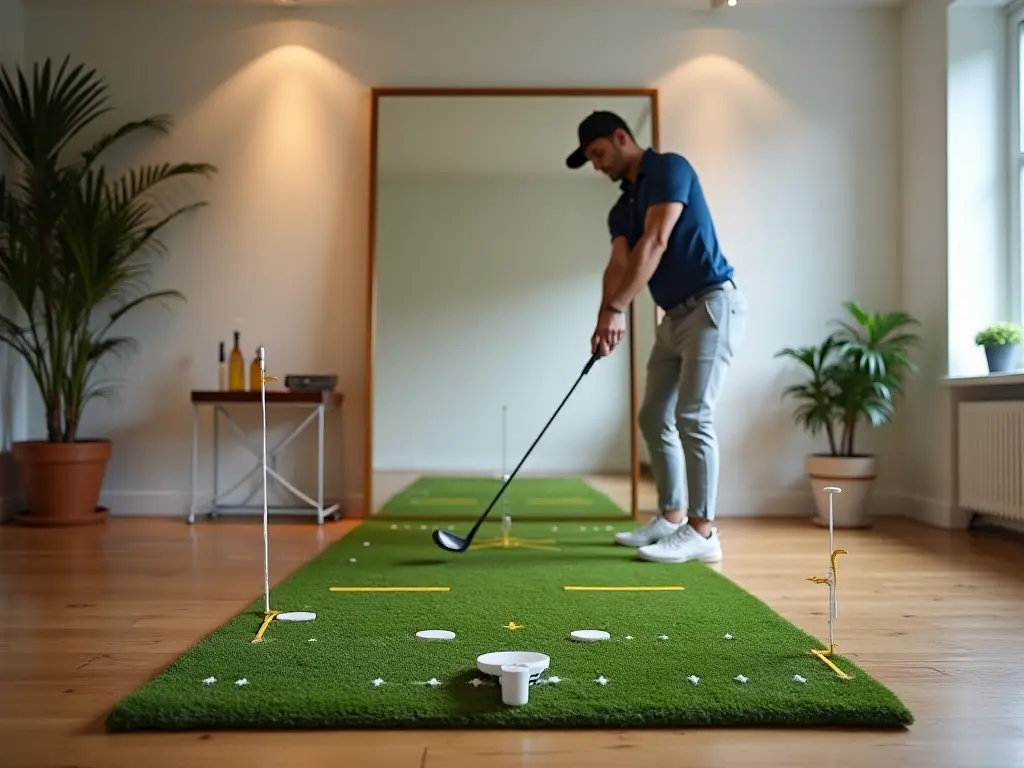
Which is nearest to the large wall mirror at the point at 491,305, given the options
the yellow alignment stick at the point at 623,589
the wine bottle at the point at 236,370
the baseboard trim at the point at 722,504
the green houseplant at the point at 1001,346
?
A: the baseboard trim at the point at 722,504

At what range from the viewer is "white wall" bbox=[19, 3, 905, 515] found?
13.6ft

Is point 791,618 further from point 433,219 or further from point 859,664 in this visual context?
point 433,219

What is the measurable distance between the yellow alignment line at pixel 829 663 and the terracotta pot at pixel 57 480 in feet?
10.2

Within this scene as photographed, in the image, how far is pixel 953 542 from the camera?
3.37 m

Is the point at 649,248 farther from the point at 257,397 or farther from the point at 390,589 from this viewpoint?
the point at 257,397

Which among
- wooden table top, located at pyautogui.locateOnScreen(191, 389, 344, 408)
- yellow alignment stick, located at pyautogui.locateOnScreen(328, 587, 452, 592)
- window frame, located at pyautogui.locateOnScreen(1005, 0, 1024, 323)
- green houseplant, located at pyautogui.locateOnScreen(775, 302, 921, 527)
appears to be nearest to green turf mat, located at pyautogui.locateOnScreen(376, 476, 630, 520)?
wooden table top, located at pyautogui.locateOnScreen(191, 389, 344, 408)

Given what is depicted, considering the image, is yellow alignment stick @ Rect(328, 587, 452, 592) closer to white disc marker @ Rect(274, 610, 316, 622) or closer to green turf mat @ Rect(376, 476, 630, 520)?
white disc marker @ Rect(274, 610, 316, 622)

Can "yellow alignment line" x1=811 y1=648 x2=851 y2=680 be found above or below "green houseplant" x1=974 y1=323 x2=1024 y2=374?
below

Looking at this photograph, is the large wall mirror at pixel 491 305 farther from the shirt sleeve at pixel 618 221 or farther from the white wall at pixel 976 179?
the white wall at pixel 976 179

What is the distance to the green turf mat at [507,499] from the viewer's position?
3.96 meters

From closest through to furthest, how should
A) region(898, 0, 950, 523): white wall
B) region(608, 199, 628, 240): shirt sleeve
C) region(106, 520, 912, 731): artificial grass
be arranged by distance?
region(106, 520, 912, 731): artificial grass → region(608, 199, 628, 240): shirt sleeve → region(898, 0, 950, 523): white wall

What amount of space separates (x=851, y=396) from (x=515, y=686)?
2.74 metres

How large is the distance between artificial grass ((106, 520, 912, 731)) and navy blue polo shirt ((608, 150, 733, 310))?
92 cm

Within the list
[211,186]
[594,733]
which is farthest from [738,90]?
[594,733]
